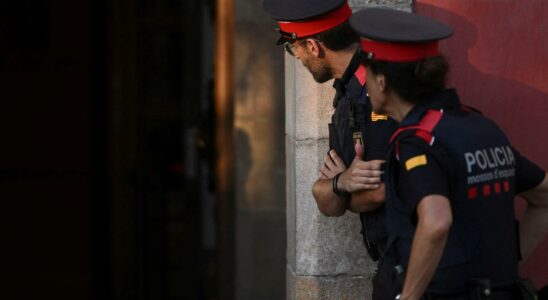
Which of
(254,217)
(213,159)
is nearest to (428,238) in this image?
(254,217)

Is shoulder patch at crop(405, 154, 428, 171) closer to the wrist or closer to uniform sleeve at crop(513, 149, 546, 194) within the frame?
uniform sleeve at crop(513, 149, 546, 194)

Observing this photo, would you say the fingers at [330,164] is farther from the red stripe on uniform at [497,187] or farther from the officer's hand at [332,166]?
the red stripe on uniform at [497,187]

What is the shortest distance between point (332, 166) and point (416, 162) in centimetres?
71

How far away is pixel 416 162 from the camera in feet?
11.5

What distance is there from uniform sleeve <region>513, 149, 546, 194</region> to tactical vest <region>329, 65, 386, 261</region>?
1.49ft

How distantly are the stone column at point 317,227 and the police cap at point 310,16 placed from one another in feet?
1.91

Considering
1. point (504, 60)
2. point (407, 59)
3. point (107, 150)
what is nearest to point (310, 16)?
point (407, 59)

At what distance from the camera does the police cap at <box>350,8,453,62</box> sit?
3.62 m

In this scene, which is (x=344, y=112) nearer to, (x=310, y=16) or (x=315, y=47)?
(x=315, y=47)

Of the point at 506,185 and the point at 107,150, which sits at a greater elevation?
the point at 506,185

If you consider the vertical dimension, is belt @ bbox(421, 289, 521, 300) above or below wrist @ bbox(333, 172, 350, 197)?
below

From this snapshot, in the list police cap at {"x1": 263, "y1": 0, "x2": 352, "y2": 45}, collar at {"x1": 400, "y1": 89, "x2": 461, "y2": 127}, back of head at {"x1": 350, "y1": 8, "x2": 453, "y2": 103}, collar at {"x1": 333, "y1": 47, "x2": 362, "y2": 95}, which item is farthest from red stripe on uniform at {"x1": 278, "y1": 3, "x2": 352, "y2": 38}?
collar at {"x1": 400, "y1": 89, "x2": 461, "y2": 127}

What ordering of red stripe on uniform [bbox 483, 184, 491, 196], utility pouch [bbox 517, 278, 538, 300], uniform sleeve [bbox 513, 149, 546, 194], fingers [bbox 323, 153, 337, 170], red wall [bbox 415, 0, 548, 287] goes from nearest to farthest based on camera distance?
1. red stripe on uniform [bbox 483, 184, 491, 196]
2. utility pouch [bbox 517, 278, 538, 300]
3. uniform sleeve [bbox 513, 149, 546, 194]
4. fingers [bbox 323, 153, 337, 170]
5. red wall [bbox 415, 0, 548, 287]

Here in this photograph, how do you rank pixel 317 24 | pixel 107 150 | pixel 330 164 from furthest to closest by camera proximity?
pixel 107 150, pixel 330 164, pixel 317 24
